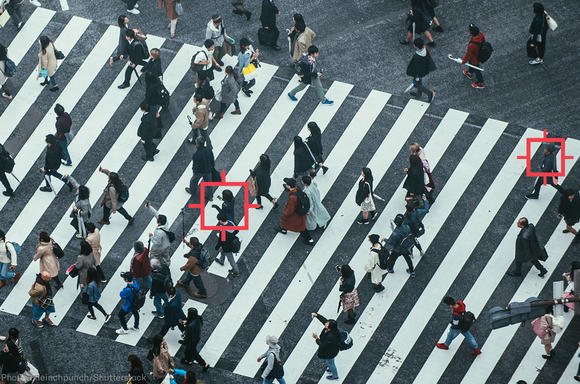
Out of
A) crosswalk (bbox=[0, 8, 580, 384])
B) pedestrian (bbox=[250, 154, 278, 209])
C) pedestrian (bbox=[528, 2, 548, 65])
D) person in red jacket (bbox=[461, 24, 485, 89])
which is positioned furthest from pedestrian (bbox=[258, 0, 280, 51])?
pedestrian (bbox=[528, 2, 548, 65])

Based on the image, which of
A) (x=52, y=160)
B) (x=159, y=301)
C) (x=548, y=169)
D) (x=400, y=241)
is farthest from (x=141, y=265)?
(x=548, y=169)

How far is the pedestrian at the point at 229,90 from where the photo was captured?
2798 centimetres

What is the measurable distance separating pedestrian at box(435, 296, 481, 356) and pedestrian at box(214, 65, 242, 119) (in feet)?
24.0

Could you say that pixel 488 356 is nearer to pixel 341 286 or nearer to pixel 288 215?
pixel 341 286

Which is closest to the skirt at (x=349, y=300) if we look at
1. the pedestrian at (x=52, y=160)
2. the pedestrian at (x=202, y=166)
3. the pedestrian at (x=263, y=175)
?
the pedestrian at (x=263, y=175)

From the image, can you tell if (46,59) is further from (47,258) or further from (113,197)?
(47,258)

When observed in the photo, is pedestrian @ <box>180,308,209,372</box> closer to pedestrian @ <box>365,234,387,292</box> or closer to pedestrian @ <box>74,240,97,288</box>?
pedestrian @ <box>74,240,97,288</box>

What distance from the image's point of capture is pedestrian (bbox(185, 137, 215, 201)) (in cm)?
2641

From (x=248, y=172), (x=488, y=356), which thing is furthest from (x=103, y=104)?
(x=488, y=356)

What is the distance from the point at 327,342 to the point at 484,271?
177 inches

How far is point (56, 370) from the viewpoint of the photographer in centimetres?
2488

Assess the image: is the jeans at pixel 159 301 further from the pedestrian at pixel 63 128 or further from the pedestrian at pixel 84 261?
the pedestrian at pixel 63 128

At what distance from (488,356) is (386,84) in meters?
7.67

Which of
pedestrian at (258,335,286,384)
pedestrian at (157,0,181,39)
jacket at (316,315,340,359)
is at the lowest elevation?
pedestrian at (258,335,286,384)
